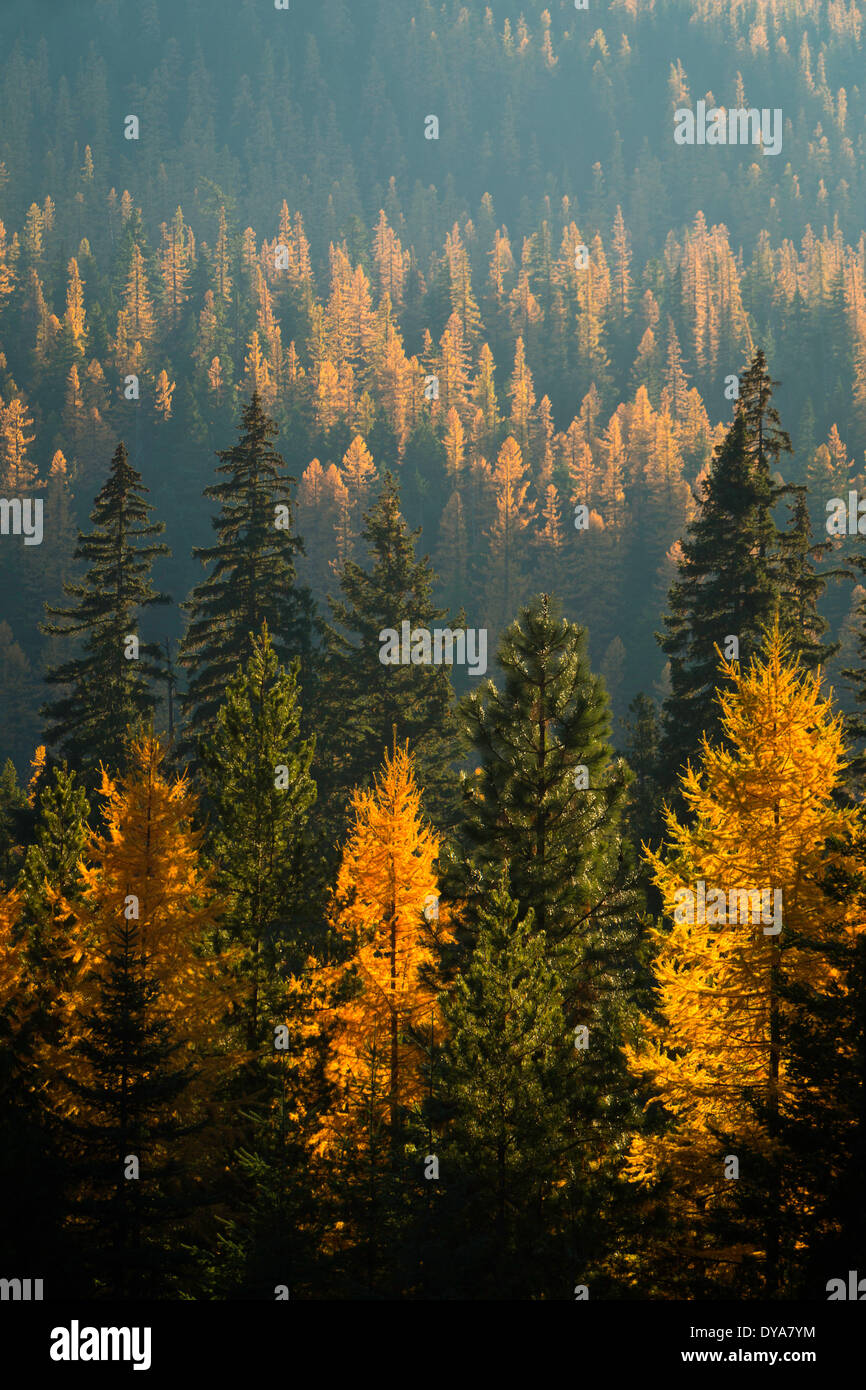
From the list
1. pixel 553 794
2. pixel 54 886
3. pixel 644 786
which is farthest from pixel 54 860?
pixel 644 786

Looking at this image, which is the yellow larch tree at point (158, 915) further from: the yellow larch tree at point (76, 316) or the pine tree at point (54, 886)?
the yellow larch tree at point (76, 316)

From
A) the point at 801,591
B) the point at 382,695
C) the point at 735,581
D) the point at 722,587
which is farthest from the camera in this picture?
the point at 382,695

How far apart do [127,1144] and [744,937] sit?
32.0 feet

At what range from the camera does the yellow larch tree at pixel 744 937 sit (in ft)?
53.7

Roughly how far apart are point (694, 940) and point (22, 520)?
103 m

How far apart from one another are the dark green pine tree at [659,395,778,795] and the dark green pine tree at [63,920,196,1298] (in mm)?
17232

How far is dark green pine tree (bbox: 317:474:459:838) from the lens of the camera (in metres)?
41.8

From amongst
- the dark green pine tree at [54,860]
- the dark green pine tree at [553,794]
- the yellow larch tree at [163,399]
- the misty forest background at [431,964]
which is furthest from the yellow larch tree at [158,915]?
the yellow larch tree at [163,399]

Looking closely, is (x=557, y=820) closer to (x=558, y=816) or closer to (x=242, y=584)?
(x=558, y=816)

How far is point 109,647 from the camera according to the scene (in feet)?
128

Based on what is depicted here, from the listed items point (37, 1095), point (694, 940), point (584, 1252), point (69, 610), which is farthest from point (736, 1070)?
point (69, 610)

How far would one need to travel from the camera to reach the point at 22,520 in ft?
363

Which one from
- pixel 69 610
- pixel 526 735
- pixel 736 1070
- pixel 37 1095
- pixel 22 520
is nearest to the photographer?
pixel 736 1070
